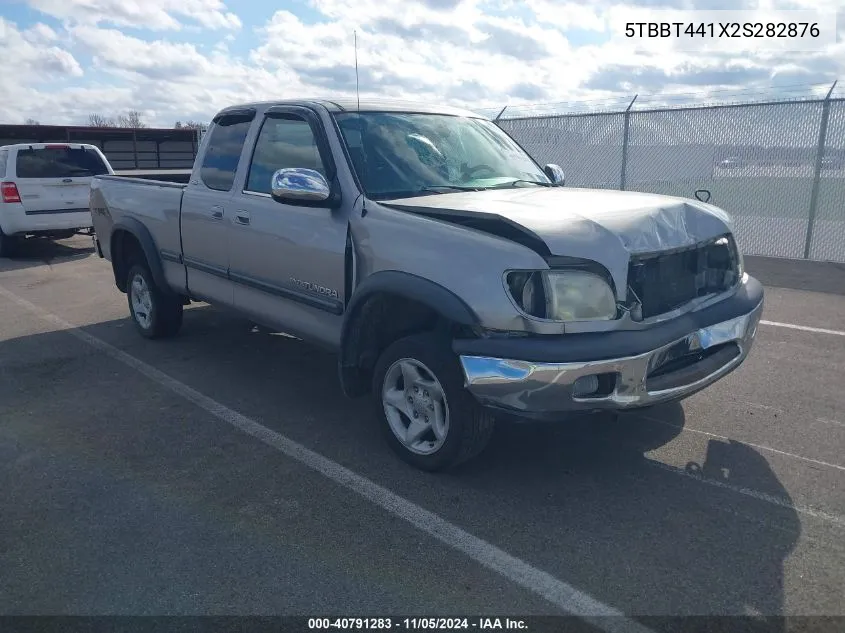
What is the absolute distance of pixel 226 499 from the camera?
3.77 metres

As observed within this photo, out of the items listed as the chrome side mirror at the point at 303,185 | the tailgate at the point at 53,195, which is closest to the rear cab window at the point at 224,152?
the chrome side mirror at the point at 303,185

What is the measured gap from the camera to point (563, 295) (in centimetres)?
344

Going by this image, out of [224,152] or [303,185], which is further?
[224,152]

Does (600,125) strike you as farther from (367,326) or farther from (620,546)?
(620,546)

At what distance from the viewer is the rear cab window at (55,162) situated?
1200cm

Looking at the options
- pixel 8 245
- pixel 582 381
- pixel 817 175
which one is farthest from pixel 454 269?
pixel 8 245

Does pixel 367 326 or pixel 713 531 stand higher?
pixel 367 326

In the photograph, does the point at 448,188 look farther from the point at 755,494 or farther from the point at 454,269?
the point at 755,494

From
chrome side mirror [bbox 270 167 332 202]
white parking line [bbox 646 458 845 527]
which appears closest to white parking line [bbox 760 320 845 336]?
white parking line [bbox 646 458 845 527]

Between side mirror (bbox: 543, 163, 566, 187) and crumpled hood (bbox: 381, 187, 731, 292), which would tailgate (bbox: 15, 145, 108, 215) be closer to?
side mirror (bbox: 543, 163, 566, 187)

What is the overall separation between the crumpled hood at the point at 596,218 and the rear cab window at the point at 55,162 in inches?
393

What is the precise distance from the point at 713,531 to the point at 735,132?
9.39m

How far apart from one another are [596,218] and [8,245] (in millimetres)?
11643

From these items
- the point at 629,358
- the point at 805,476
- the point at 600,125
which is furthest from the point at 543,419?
the point at 600,125
